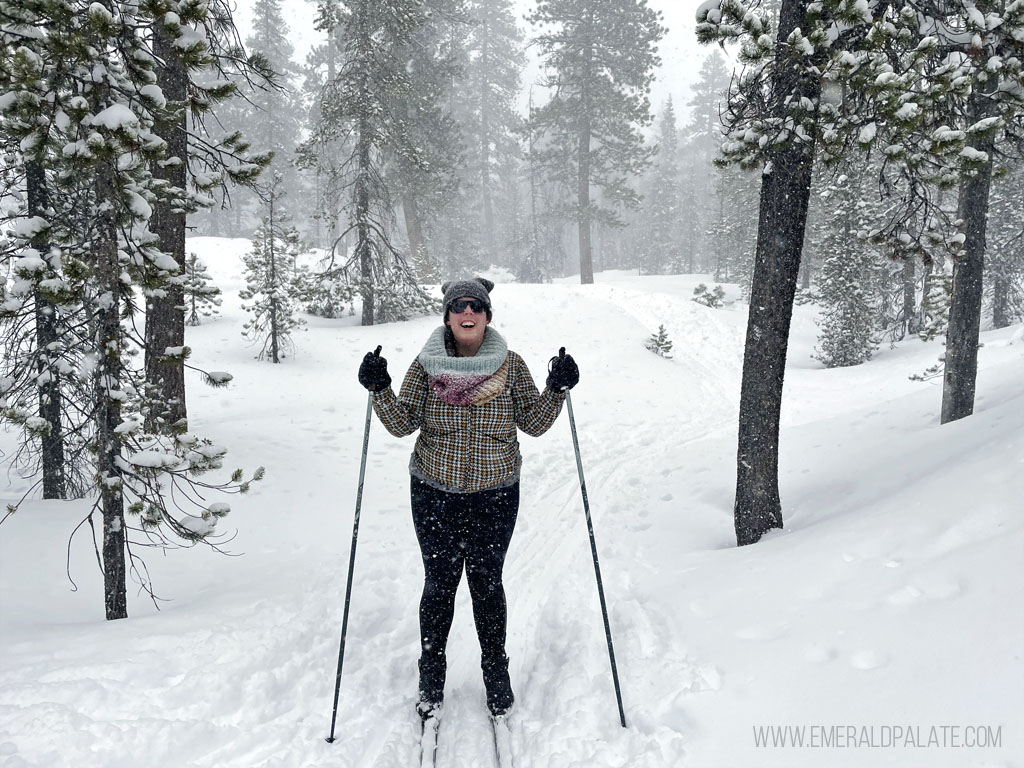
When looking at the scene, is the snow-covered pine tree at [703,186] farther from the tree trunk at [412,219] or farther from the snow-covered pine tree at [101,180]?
the snow-covered pine tree at [101,180]

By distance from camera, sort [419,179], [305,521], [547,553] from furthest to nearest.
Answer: [419,179] → [305,521] → [547,553]

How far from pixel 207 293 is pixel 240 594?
2.67 m

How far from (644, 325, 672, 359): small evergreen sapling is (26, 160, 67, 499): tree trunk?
13834 mm

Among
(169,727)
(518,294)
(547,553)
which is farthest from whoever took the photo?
(518,294)

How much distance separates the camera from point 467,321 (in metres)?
3.39

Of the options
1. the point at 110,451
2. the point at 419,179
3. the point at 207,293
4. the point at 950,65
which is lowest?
the point at 110,451

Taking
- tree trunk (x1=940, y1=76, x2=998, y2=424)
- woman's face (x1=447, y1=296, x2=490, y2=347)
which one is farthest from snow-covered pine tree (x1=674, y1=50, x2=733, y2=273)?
woman's face (x1=447, y1=296, x2=490, y2=347)

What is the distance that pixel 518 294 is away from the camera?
20.9 meters

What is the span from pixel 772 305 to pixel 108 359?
509cm

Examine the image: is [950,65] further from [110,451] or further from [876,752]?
[110,451]

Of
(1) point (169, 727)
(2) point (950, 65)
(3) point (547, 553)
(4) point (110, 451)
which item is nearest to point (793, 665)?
(3) point (547, 553)

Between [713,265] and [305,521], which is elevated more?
[713,265]

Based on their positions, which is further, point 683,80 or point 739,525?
point 683,80

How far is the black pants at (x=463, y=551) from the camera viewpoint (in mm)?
3406
